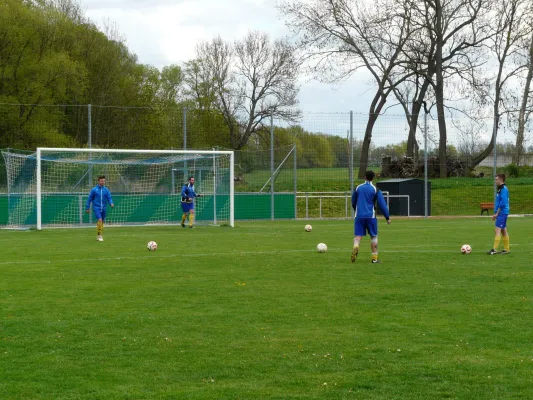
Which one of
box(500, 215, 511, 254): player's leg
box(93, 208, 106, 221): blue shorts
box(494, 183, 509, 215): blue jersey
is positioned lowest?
box(500, 215, 511, 254): player's leg

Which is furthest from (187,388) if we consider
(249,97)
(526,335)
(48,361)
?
(249,97)

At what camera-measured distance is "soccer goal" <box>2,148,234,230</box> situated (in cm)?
2897

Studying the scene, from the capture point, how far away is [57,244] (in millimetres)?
20734

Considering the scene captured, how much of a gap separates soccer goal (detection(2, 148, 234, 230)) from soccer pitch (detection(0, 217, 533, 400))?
40.1 feet

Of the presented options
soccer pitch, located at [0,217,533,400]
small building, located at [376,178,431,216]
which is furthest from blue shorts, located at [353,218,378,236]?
small building, located at [376,178,431,216]

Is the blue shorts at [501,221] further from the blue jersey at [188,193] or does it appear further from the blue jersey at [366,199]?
the blue jersey at [188,193]

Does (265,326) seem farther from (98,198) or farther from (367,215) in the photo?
(98,198)

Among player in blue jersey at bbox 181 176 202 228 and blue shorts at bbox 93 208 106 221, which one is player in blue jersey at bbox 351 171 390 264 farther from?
player in blue jersey at bbox 181 176 202 228

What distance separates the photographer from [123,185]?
101 ft

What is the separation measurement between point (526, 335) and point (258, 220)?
25.8 metres

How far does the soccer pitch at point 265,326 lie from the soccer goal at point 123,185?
40.1 feet

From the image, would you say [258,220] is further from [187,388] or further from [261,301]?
[187,388]

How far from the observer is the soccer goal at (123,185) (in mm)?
28969

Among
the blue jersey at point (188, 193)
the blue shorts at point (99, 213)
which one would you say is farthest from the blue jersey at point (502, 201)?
the blue jersey at point (188, 193)
